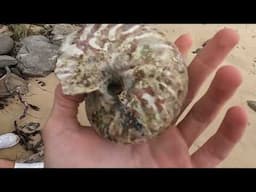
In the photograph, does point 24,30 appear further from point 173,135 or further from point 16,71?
point 173,135

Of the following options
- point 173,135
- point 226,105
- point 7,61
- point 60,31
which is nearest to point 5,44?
point 7,61

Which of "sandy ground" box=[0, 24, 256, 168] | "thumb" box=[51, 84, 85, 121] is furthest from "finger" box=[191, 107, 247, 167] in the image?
"sandy ground" box=[0, 24, 256, 168]

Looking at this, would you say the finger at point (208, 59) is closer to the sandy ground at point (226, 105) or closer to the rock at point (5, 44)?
the sandy ground at point (226, 105)

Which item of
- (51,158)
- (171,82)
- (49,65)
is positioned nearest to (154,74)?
(171,82)

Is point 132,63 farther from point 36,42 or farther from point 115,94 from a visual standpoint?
point 36,42

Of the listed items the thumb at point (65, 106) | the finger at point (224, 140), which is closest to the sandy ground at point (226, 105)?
the finger at point (224, 140)
